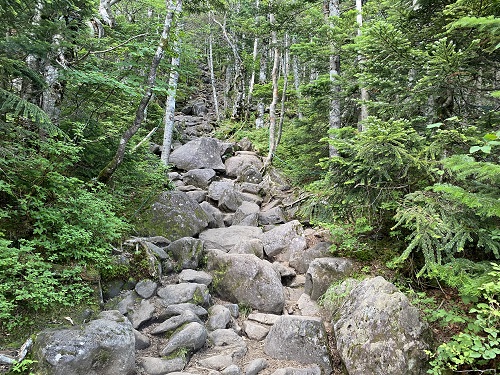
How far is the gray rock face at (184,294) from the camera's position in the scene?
19.9 feet

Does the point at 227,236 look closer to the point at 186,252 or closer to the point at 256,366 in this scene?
the point at 186,252

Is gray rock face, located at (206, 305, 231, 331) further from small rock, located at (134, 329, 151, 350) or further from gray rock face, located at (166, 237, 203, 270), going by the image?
gray rock face, located at (166, 237, 203, 270)

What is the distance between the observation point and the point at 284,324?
5.41 m

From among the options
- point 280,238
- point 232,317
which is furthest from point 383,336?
point 280,238

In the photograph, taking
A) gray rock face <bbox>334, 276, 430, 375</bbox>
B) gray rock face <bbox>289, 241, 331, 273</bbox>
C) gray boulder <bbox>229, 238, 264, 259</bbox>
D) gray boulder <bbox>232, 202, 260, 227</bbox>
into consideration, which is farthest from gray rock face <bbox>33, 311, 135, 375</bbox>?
gray boulder <bbox>232, 202, 260, 227</bbox>

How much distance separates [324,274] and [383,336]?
91.8 inches

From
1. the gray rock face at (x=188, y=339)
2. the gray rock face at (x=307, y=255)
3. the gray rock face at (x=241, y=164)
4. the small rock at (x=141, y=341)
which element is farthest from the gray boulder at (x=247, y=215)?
the small rock at (x=141, y=341)

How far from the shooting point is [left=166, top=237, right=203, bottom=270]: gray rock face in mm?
7312

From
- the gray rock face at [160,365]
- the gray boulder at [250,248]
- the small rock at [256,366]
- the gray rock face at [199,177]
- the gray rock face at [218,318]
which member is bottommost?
the small rock at [256,366]

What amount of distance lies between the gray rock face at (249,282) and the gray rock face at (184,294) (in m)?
0.58

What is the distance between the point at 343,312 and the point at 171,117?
10.6m

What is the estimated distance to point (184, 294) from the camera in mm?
6152

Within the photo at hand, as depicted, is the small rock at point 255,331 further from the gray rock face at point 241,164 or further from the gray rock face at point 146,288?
the gray rock face at point 241,164

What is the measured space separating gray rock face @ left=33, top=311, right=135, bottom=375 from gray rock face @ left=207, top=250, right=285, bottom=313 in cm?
253
